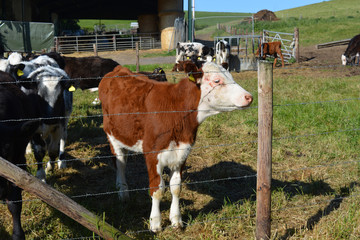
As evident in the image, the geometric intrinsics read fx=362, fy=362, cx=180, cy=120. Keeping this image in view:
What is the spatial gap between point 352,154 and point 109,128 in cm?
392

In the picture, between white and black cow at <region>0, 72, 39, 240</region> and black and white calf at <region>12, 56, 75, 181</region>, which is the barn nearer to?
black and white calf at <region>12, 56, 75, 181</region>

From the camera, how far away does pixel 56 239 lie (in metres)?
3.79

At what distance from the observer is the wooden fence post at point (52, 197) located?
8.69 ft

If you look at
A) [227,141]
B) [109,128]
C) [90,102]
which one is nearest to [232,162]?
[227,141]

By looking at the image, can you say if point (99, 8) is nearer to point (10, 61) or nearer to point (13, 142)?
point (10, 61)

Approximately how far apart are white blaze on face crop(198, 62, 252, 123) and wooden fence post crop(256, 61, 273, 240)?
41 cm

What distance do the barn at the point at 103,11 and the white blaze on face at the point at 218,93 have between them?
2442 centimetres

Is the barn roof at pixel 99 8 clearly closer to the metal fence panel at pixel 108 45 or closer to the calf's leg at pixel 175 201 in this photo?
the metal fence panel at pixel 108 45

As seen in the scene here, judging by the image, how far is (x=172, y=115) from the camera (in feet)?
12.7

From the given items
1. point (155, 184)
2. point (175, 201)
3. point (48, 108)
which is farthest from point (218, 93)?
point (48, 108)

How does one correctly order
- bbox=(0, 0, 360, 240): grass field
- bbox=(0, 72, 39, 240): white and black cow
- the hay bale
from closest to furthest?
bbox=(0, 72, 39, 240): white and black cow
bbox=(0, 0, 360, 240): grass field
the hay bale

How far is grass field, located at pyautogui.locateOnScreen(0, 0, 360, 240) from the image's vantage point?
12.7 feet

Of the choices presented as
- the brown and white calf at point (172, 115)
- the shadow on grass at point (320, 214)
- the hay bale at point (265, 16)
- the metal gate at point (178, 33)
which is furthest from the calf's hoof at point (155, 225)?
the hay bale at point (265, 16)

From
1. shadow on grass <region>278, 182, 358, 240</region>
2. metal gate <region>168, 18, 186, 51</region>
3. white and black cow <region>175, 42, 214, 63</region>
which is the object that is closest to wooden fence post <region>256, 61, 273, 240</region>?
shadow on grass <region>278, 182, 358, 240</region>
